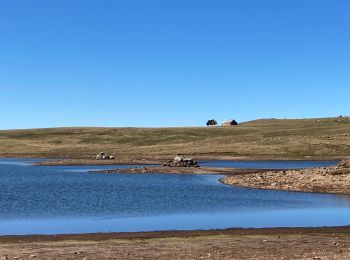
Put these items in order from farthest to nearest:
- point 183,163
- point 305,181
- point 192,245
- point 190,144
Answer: point 190,144
point 183,163
point 305,181
point 192,245

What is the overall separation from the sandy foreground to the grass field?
100 metres

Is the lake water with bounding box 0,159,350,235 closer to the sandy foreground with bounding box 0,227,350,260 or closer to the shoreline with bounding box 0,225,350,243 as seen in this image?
the shoreline with bounding box 0,225,350,243

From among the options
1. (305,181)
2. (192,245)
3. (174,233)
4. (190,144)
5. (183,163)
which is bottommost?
(174,233)

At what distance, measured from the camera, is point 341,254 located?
19.1 metres

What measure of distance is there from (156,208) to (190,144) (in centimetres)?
11849

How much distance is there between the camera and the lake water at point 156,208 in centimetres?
3008

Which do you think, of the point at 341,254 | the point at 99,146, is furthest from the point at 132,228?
the point at 99,146

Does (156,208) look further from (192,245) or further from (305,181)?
(305,181)

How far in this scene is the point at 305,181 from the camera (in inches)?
2154

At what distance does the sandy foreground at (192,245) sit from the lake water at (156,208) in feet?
9.37

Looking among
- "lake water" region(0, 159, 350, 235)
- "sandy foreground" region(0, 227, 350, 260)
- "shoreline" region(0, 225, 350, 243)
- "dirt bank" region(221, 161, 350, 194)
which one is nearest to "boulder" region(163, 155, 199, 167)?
"dirt bank" region(221, 161, 350, 194)

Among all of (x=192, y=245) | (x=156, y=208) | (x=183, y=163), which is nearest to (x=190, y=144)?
(x=183, y=163)

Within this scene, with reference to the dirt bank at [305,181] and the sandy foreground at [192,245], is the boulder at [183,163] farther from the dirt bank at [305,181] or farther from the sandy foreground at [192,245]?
the sandy foreground at [192,245]

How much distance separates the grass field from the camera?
132500 millimetres
